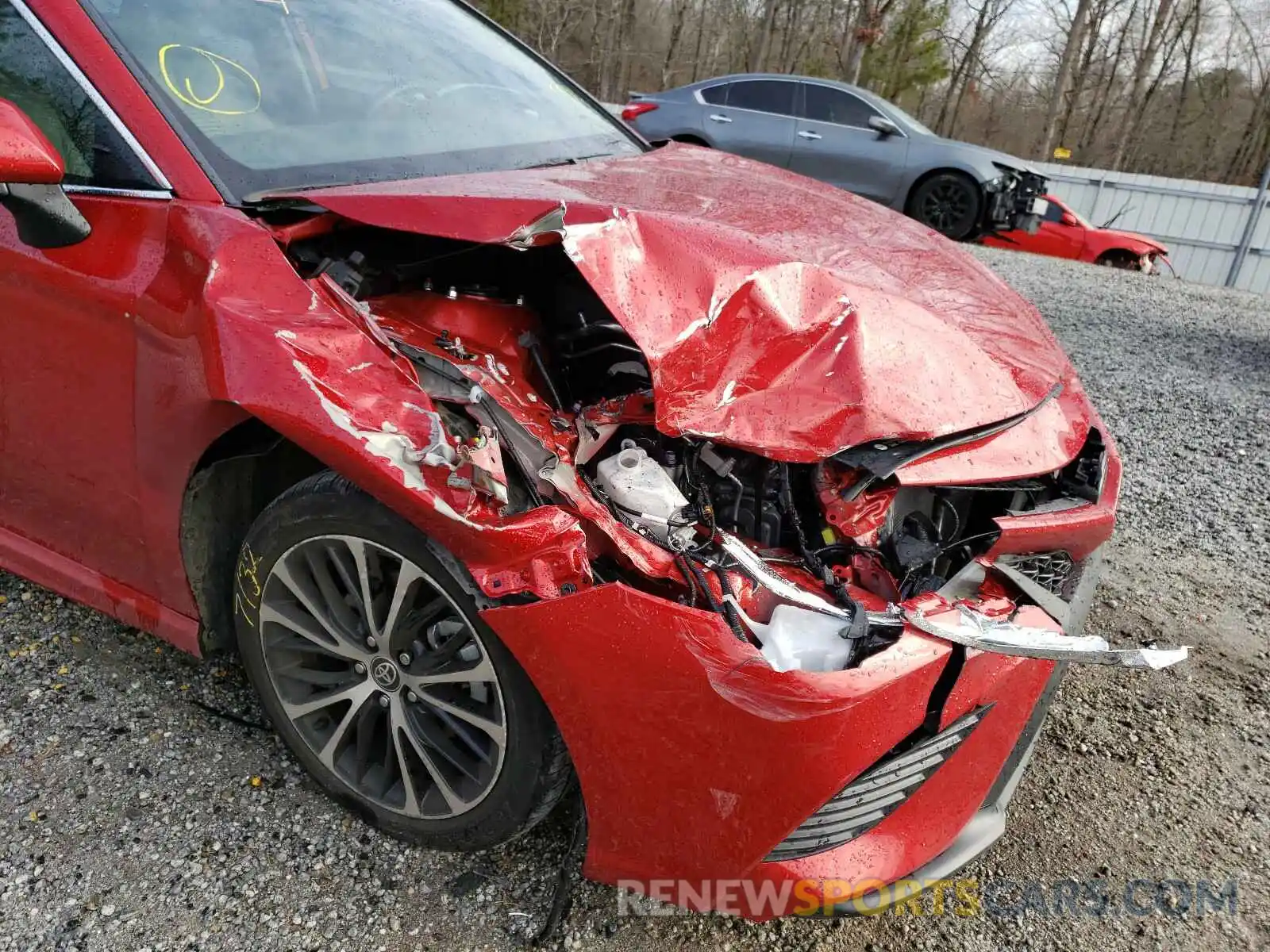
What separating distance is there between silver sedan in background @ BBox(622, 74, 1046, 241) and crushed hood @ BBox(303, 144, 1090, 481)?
7394 millimetres

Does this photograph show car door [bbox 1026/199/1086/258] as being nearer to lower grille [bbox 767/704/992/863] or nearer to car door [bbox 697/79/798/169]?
car door [bbox 697/79/798/169]

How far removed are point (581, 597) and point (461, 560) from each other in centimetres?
27

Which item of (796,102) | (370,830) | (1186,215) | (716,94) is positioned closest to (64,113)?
(370,830)

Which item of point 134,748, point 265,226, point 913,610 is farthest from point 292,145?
point 913,610

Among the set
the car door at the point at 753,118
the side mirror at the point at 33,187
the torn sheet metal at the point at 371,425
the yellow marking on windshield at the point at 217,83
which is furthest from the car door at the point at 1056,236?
the side mirror at the point at 33,187

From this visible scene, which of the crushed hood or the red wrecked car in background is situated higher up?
the crushed hood

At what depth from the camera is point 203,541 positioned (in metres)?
1.81

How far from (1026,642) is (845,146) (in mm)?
8735

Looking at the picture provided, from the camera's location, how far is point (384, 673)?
1.70 metres

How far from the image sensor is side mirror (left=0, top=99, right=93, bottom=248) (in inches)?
56.8

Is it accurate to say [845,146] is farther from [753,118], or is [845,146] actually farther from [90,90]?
[90,90]

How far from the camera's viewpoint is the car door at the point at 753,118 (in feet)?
30.2

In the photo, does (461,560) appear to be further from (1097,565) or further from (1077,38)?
(1077,38)

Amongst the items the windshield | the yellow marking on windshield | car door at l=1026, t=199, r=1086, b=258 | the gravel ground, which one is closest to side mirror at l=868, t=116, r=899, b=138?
car door at l=1026, t=199, r=1086, b=258
